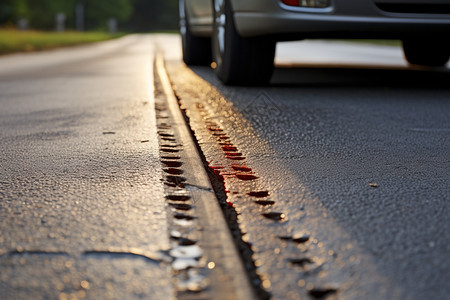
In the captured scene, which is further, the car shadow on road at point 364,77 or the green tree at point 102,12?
the green tree at point 102,12

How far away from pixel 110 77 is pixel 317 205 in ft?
14.4

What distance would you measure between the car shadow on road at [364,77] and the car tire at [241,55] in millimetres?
335

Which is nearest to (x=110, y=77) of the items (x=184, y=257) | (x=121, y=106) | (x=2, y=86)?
(x=2, y=86)

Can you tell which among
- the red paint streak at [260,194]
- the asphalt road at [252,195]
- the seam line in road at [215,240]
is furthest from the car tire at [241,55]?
the red paint streak at [260,194]

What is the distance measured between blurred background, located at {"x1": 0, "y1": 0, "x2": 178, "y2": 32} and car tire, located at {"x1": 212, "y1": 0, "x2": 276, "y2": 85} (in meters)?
49.2

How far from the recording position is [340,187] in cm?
186

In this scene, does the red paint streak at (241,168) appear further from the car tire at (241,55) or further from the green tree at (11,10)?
the green tree at (11,10)

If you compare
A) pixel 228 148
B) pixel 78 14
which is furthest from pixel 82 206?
pixel 78 14

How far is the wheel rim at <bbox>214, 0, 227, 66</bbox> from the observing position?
4625mm

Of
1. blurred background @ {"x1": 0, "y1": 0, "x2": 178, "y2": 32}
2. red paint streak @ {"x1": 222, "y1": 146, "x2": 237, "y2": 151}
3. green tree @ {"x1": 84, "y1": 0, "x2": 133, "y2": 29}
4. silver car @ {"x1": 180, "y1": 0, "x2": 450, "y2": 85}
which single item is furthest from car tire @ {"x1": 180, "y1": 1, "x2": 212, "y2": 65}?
green tree @ {"x1": 84, "y1": 0, "x2": 133, "y2": 29}

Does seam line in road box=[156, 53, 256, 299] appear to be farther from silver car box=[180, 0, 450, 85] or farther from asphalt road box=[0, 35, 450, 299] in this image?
silver car box=[180, 0, 450, 85]

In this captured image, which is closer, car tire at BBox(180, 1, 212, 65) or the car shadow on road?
the car shadow on road

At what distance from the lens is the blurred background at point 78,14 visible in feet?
183

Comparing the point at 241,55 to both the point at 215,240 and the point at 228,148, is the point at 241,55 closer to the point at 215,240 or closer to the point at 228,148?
the point at 228,148
